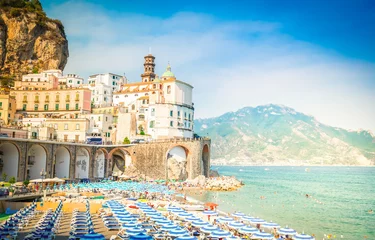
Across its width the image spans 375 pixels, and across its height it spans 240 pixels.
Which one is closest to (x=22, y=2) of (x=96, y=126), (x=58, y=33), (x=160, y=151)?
(x=58, y=33)

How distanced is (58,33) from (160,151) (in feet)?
178

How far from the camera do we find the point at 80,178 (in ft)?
214

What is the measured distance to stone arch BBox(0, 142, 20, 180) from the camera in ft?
163

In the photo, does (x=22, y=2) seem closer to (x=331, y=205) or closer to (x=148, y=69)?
(x=148, y=69)

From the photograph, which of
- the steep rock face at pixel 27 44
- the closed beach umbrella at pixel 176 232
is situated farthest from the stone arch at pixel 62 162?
the steep rock face at pixel 27 44

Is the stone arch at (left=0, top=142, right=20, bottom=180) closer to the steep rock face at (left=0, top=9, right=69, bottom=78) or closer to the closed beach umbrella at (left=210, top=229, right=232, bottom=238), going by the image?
the closed beach umbrella at (left=210, top=229, right=232, bottom=238)

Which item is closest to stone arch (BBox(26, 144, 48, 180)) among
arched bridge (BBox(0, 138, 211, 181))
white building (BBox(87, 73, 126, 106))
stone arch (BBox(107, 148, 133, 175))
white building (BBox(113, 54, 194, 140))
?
arched bridge (BBox(0, 138, 211, 181))

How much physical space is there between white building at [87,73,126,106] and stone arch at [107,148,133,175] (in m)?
20.2

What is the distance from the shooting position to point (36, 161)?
54.8 metres

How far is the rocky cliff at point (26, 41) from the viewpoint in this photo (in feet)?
303

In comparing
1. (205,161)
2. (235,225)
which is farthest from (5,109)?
(235,225)

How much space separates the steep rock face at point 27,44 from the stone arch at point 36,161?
45260 mm

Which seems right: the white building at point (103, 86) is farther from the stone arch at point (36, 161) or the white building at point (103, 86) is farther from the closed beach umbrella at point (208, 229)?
the closed beach umbrella at point (208, 229)

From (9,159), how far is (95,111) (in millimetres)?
36699
